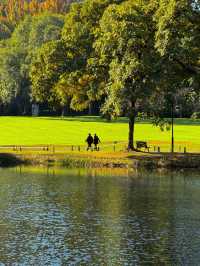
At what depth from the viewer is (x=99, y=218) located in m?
45.0

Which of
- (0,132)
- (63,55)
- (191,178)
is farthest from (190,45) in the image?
(0,132)

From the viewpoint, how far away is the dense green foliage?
70125 millimetres

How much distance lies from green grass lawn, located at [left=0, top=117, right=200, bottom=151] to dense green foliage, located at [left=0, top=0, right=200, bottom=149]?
50.1ft

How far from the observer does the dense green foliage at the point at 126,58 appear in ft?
230

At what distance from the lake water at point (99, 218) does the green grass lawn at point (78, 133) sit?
28.8 metres

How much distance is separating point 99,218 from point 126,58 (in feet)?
99.5

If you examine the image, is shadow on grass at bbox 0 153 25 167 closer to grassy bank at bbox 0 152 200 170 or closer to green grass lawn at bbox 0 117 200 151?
grassy bank at bbox 0 152 200 170

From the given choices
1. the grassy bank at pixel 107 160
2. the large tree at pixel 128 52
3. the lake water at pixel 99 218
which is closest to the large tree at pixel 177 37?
the large tree at pixel 128 52

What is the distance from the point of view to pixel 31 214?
46.1 m

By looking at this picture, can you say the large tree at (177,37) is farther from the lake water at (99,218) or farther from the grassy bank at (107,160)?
the lake water at (99,218)

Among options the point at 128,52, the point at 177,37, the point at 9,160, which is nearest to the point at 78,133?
the point at 9,160

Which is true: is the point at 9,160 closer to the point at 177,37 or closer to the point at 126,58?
the point at 126,58

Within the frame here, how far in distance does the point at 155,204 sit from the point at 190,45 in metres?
23.4

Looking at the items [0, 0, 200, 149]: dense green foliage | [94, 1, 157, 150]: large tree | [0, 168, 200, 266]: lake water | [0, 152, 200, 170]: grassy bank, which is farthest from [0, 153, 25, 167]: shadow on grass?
[94, 1, 157, 150]: large tree
